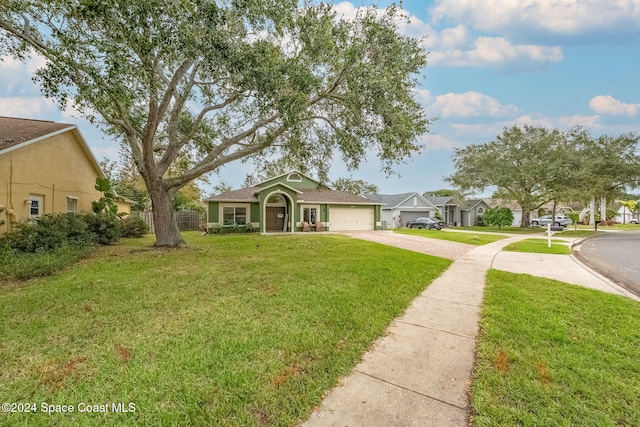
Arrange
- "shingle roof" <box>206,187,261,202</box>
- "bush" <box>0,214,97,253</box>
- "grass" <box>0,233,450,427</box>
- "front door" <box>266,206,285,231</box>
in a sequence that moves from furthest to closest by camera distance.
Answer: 1. "front door" <box>266,206,285,231</box>
2. "shingle roof" <box>206,187,261,202</box>
3. "bush" <box>0,214,97,253</box>
4. "grass" <box>0,233,450,427</box>

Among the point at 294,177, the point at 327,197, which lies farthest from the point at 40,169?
the point at 327,197

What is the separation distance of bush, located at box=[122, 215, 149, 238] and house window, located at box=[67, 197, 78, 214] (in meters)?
2.59

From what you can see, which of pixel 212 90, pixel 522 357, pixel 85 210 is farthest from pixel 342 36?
pixel 85 210

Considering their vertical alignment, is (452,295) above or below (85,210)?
below

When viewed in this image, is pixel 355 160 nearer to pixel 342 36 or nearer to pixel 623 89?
pixel 342 36

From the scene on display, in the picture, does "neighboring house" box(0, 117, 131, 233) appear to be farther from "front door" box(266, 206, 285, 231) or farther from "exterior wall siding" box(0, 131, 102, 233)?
"front door" box(266, 206, 285, 231)

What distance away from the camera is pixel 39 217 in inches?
427

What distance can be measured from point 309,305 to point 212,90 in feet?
32.9

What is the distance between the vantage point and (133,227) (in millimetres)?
17625

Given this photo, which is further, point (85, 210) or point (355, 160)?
point (85, 210)

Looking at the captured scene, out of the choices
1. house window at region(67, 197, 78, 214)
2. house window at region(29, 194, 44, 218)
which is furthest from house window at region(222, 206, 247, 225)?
house window at region(29, 194, 44, 218)

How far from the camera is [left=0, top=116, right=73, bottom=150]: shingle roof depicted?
32.8 ft

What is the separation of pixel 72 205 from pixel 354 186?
36.2m

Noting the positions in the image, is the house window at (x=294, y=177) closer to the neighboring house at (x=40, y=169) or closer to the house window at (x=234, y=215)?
the house window at (x=234, y=215)
